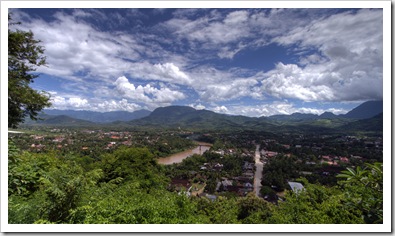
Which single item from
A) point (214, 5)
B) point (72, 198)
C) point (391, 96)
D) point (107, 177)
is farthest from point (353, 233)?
point (107, 177)

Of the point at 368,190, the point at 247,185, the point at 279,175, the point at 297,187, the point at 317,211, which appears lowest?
the point at 247,185

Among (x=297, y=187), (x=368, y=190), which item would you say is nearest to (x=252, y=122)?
(x=297, y=187)

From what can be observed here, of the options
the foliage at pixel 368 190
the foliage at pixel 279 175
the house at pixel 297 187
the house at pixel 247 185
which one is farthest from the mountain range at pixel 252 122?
the foliage at pixel 368 190

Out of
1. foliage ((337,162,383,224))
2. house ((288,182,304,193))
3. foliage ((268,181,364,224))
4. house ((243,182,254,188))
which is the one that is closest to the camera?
foliage ((337,162,383,224))

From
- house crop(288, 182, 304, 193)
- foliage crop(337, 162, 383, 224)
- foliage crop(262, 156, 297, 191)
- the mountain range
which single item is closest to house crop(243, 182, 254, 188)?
foliage crop(262, 156, 297, 191)

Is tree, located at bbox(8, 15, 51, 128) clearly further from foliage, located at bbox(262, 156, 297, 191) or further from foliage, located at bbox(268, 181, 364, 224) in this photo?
foliage, located at bbox(262, 156, 297, 191)

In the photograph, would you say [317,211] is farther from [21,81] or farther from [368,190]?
[21,81]

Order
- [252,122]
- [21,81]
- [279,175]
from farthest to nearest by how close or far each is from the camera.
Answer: [252,122] < [279,175] < [21,81]

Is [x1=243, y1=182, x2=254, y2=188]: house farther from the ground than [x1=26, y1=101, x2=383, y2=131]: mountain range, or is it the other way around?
[x1=26, y1=101, x2=383, y2=131]: mountain range

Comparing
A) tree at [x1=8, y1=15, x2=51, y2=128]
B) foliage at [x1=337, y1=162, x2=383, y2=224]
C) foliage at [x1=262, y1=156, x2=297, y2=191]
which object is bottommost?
foliage at [x1=262, y1=156, x2=297, y2=191]
